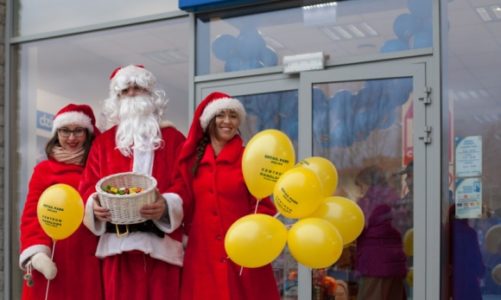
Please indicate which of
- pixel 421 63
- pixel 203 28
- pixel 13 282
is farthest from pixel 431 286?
pixel 13 282

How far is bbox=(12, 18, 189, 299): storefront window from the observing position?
6059mm

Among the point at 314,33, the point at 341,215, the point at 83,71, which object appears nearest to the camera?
the point at 341,215

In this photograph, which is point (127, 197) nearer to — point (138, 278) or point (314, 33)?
point (138, 278)

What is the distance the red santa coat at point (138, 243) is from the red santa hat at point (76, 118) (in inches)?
11.2

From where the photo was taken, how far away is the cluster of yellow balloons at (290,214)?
3316 mm

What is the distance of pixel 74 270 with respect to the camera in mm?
4020

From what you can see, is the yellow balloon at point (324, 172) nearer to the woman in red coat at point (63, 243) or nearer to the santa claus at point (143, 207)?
the santa claus at point (143, 207)

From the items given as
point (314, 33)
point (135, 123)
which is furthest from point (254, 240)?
point (314, 33)

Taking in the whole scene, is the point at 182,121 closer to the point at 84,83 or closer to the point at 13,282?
the point at 84,83

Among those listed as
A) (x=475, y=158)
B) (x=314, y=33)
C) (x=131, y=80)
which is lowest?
(x=475, y=158)

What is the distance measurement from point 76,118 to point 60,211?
0.71 metres

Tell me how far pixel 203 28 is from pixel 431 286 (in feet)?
9.12

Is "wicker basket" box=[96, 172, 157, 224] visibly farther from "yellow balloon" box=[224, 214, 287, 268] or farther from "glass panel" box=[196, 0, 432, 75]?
"glass panel" box=[196, 0, 432, 75]

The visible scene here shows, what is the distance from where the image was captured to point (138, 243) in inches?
144
